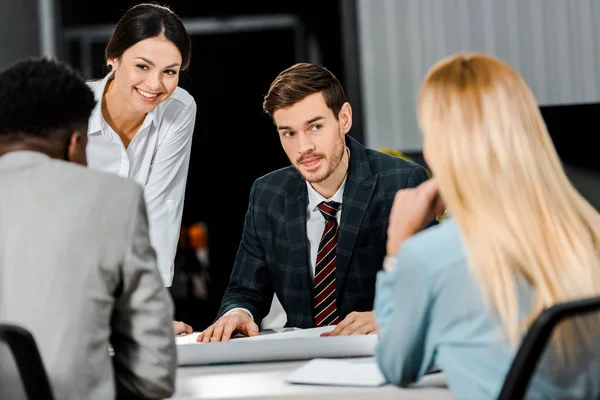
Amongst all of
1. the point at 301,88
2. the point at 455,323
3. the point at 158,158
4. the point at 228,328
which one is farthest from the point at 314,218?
the point at 455,323

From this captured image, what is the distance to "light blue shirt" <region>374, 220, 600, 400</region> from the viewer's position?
1.27 meters

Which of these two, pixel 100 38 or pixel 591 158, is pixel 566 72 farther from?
pixel 100 38

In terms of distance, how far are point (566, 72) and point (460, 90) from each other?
156 inches

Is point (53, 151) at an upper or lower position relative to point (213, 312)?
upper

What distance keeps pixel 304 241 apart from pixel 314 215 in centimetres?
11

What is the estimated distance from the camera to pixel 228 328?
2.15 metres

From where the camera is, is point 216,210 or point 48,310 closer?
point 48,310

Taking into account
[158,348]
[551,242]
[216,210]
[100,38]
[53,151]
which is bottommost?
[216,210]

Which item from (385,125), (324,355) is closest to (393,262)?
(324,355)

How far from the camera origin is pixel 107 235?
1329 mm

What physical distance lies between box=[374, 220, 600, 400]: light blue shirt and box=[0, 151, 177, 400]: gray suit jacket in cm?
39

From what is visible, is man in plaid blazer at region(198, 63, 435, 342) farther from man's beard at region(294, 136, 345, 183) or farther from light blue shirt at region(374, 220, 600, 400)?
light blue shirt at region(374, 220, 600, 400)

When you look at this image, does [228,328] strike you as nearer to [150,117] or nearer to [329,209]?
[329,209]

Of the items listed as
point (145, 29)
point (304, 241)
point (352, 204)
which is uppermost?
point (145, 29)
